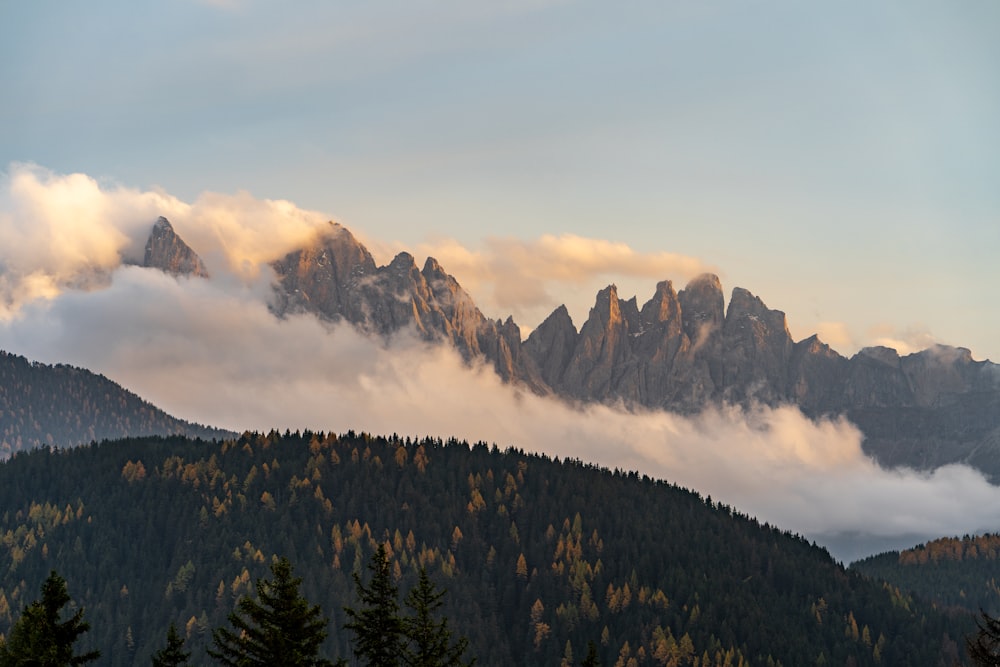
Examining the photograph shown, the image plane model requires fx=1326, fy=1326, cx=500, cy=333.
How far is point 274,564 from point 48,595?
9.27 m

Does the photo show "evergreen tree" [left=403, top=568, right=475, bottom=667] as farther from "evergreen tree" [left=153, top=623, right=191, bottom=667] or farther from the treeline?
"evergreen tree" [left=153, top=623, right=191, bottom=667]

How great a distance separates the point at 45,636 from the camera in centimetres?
5300

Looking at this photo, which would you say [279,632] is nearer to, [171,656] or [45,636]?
[45,636]

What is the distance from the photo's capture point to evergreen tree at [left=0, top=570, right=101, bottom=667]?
5262 centimetres

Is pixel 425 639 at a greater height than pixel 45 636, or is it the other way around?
pixel 425 639

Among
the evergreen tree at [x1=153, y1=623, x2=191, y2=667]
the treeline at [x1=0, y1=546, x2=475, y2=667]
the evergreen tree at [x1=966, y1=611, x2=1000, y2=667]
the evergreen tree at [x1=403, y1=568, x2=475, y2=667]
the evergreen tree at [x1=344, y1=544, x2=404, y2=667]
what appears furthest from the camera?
the evergreen tree at [x1=403, y1=568, x2=475, y2=667]

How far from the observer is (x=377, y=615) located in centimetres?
6625

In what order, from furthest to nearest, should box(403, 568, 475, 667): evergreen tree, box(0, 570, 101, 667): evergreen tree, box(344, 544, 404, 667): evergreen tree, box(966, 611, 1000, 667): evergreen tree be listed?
1. box(403, 568, 475, 667): evergreen tree
2. box(344, 544, 404, 667): evergreen tree
3. box(966, 611, 1000, 667): evergreen tree
4. box(0, 570, 101, 667): evergreen tree

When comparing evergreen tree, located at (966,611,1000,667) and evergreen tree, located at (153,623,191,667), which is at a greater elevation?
evergreen tree, located at (966,611,1000,667)

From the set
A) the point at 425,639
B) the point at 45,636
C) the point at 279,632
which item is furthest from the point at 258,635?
the point at 425,639

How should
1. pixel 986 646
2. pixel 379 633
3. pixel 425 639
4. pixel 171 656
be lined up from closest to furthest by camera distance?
pixel 986 646, pixel 171 656, pixel 379 633, pixel 425 639

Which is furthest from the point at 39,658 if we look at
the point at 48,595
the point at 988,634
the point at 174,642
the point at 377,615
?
the point at 988,634

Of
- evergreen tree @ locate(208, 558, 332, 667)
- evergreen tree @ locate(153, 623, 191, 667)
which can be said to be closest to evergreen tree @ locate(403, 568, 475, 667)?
evergreen tree @ locate(208, 558, 332, 667)

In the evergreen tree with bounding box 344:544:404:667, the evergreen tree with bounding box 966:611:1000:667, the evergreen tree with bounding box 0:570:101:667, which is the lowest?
the evergreen tree with bounding box 0:570:101:667
